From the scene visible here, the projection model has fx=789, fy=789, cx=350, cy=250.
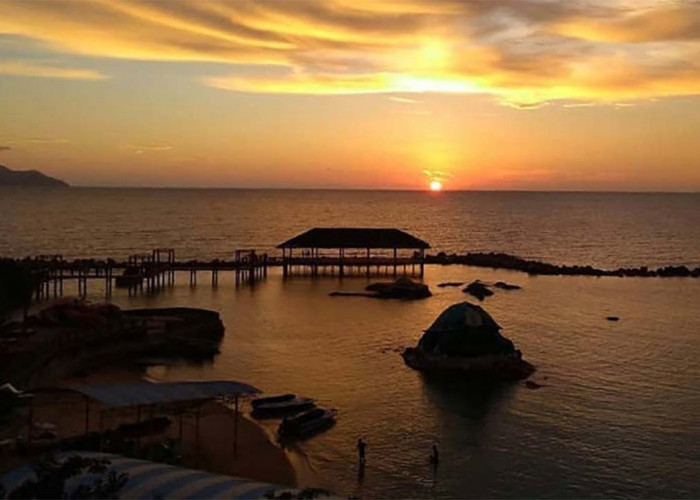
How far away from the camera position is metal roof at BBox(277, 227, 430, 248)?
59562mm

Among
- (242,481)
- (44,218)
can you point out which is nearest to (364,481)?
(242,481)

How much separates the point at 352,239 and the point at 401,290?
446 inches

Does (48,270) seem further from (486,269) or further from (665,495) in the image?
(665,495)

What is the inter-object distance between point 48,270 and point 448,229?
100.0m

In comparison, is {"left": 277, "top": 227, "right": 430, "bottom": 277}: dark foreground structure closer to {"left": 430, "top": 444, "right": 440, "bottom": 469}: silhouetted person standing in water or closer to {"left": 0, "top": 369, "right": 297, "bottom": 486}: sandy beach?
{"left": 0, "top": 369, "right": 297, "bottom": 486}: sandy beach

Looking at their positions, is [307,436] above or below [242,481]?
below

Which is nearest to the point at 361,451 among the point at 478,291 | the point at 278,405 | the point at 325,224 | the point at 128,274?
the point at 278,405

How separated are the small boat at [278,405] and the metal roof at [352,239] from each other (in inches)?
1341

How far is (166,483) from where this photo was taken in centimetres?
1352

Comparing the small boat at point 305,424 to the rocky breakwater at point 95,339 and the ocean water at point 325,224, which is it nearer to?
the rocky breakwater at point 95,339

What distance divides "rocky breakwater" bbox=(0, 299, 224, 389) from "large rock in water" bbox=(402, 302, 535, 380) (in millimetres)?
9050

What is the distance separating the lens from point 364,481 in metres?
19.7

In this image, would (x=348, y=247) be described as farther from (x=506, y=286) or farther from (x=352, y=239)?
(x=506, y=286)

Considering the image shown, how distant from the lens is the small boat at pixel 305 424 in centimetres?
2262
